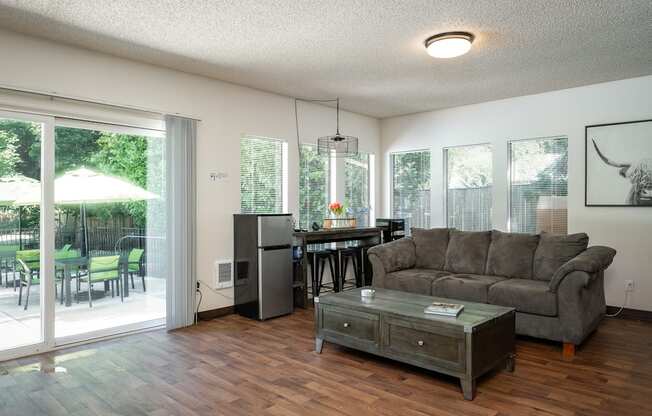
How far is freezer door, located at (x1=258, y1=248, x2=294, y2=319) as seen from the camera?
4738mm

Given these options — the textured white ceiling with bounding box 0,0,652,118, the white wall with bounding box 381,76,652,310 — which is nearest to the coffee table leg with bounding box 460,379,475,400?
the textured white ceiling with bounding box 0,0,652,118

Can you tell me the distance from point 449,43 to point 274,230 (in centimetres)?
257


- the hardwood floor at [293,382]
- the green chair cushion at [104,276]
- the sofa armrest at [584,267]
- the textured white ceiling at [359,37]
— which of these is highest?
the textured white ceiling at [359,37]

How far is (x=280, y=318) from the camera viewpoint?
15.9ft

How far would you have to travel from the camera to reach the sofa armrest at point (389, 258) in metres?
4.91

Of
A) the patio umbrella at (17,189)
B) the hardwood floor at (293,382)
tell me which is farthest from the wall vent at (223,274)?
the patio umbrella at (17,189)

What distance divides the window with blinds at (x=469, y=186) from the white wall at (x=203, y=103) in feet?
6.30

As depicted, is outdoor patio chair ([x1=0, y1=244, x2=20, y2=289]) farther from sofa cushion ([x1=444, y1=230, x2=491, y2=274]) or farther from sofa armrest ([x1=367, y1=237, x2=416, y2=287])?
sofa cushion ([x1=444, y1=230, x2=491, y2=274])

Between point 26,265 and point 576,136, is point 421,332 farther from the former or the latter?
point 576,136

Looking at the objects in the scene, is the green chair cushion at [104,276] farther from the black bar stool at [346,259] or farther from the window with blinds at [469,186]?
the window with blinds at [469,186]

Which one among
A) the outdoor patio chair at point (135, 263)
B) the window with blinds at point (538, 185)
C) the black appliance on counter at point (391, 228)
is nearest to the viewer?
the outdoor patio chair at point (135, 263)

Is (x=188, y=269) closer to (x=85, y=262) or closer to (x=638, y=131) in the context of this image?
(x=85, y=262)

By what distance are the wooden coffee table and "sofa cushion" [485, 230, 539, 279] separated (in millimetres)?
1337

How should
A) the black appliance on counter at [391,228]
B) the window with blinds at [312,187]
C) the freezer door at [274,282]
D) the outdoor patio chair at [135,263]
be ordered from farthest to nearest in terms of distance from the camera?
the black appliance on counter at [391,228], the window with blinds at [312,187], the freezer door at [274,282], the outdoor patio chair at [135,263]
